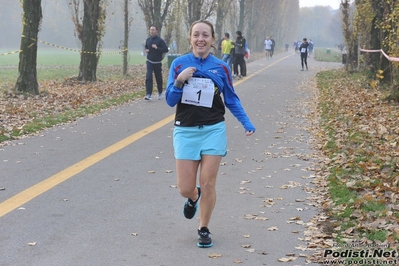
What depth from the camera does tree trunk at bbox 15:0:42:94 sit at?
18094 mm

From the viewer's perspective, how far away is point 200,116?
18.6ft

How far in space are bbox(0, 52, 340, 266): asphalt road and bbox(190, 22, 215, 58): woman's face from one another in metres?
1.67

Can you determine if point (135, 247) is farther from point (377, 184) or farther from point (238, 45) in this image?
point (238, 45)

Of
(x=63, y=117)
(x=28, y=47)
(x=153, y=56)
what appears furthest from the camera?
(x=28, y=47)

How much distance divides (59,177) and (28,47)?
1072 cm

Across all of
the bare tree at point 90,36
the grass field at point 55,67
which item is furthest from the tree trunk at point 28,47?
the grass field at point 55,67

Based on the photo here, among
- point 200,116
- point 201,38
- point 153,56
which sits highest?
point 201,38

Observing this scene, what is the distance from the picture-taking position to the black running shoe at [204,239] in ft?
18.7

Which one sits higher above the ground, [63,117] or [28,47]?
[28,47]

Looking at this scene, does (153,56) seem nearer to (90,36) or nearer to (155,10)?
(90,36)

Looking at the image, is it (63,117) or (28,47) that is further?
(28,47)

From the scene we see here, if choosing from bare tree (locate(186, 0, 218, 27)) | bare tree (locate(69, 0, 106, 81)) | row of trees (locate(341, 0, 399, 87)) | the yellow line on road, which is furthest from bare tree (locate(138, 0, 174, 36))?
the yellow line on road

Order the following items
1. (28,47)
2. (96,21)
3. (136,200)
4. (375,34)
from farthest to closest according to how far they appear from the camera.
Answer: (96,21) < (375,34) < (28,47) < (136,200)

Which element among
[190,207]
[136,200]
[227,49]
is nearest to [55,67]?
[227,49]
